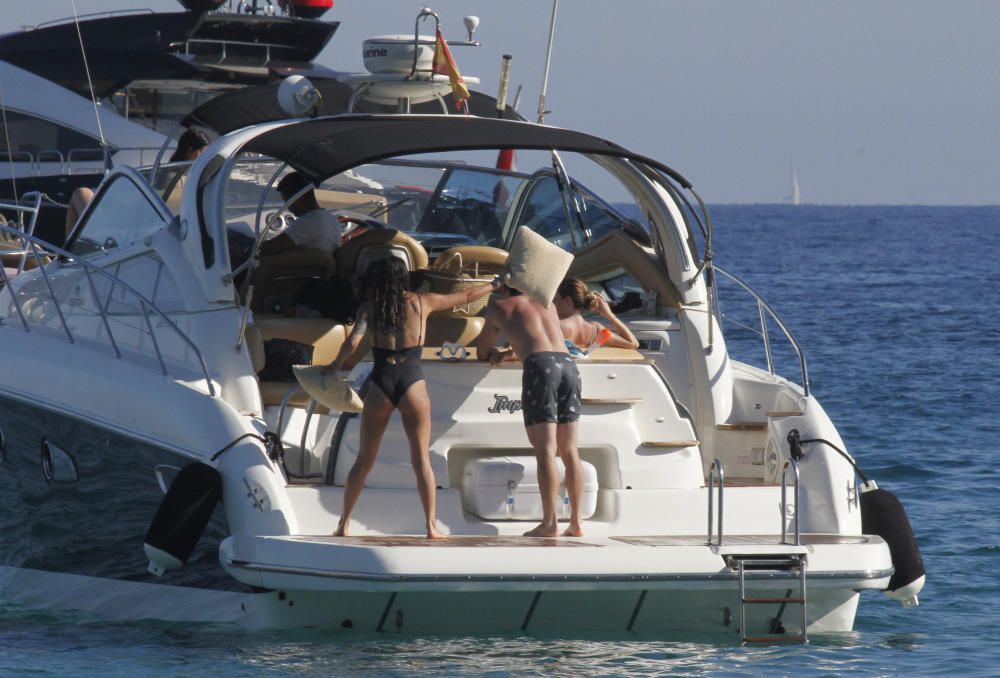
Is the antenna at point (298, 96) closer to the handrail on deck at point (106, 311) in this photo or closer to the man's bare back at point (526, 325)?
the handrail on deck at point (106, 311)

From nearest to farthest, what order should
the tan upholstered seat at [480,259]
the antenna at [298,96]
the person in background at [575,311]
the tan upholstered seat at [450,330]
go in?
the person in background at [575,311] < the tan upholstered seat at [450,330] < the antenna at [298,96] < the tan upholstered seat at [480,259]

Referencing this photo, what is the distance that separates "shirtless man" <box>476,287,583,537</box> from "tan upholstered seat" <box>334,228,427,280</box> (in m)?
1.28

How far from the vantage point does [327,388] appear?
23.5 ft

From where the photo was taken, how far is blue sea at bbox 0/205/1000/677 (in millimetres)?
6902

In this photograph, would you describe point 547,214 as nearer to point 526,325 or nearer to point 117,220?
point 117,220

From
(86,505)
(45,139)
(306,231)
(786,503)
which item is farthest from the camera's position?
(45,139)

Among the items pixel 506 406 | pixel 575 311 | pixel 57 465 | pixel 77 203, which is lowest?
pixel 57 465

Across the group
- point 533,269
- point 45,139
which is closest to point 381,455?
point 533,269

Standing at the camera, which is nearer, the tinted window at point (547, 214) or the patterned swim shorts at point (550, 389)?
the patterned swim shorts at point (550, 389)

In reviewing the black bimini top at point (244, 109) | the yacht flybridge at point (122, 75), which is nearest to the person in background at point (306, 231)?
the black bimini top at point (244, 109)

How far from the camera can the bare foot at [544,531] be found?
7066mm

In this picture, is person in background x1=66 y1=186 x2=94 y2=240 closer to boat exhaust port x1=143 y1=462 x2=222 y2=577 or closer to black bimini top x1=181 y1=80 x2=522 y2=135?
black bimini top x1=181 y1=80 x2=522 y2=135

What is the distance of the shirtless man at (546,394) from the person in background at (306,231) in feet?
5.42

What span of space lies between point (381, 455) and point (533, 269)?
107 centimetres
